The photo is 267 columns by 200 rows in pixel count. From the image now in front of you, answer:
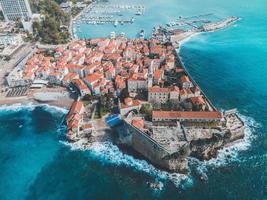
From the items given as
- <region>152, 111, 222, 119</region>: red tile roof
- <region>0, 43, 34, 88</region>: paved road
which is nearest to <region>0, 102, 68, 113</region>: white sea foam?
<region>0, 43, 34, 88</region>: paved road

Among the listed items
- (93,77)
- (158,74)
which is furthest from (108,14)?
(158,74)

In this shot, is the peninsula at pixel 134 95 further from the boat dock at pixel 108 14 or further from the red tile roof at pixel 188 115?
the boat dock at pixel 108 14

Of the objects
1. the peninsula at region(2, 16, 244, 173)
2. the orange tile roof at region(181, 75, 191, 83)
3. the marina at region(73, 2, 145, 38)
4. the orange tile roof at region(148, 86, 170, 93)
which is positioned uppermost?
the orange tile roof at region(148, 86, 170, 93)

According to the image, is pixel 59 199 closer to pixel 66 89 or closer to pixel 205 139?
pixel 205 139

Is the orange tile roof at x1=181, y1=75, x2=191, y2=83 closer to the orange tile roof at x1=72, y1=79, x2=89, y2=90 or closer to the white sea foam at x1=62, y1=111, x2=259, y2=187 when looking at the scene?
the white sea foam at x1=62, y1=111, x2=259, y2=187

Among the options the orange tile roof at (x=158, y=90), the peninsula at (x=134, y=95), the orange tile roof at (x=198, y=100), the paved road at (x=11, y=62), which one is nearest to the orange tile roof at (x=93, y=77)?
the peninsula at (x=134, y=95)

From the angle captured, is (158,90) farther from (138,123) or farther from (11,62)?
(11,62)
